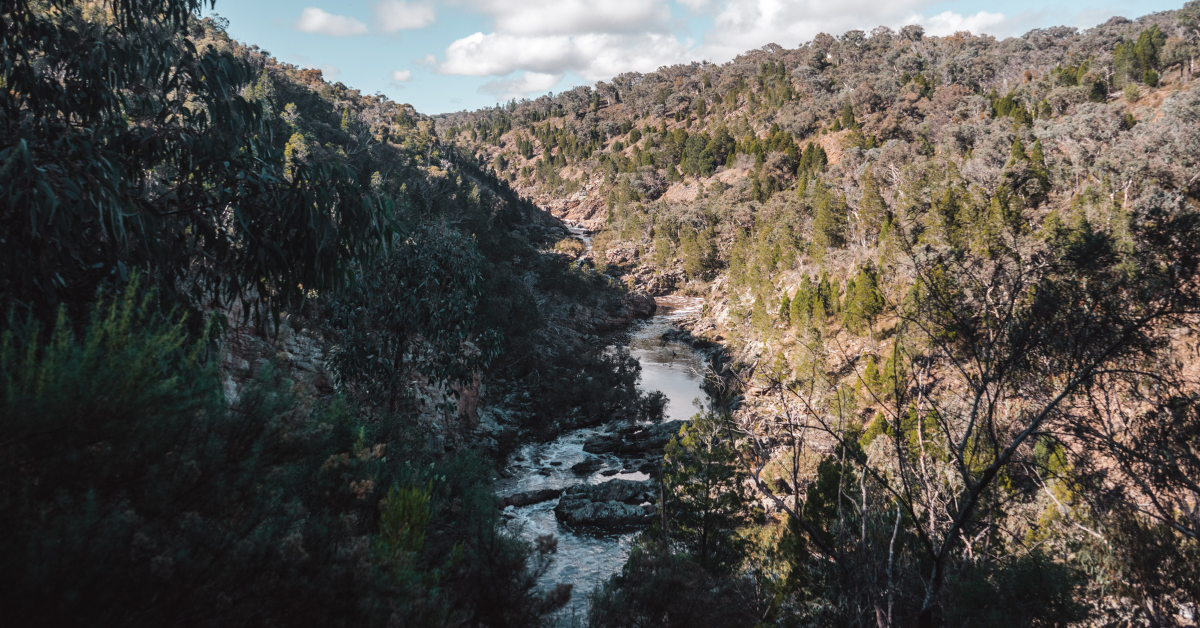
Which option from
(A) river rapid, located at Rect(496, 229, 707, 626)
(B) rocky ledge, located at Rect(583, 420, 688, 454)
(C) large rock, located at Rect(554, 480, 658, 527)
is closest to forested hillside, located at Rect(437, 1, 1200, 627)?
(C) large rock, located at Rect(554, 480, 658, 527)

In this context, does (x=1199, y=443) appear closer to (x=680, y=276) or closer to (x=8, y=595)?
(x=8, y=595)

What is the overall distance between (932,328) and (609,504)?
11.2 m

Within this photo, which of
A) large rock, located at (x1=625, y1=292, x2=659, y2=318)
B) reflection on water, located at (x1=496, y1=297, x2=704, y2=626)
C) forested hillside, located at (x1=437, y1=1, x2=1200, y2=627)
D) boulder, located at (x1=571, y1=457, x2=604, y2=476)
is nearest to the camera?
forested hillside, located at (x1=437, y1=1, x2=1200, y2=627)

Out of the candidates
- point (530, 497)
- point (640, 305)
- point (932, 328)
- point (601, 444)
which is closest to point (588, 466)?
point (601, 444)

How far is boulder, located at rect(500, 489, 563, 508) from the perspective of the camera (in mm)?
14109

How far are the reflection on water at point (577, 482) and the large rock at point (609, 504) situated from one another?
32 centimetres

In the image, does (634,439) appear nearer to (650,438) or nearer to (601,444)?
(650,438)

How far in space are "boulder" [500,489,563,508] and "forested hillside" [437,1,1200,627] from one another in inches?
135

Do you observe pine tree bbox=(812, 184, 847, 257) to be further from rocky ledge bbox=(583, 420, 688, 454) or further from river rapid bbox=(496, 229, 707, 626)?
rocky ledge bbox=(583, 420, 688, 454)

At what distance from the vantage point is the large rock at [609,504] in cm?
1353

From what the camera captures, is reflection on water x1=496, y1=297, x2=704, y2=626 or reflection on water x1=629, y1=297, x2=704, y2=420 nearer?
reflection on water x1=496, y1=297, x2=704, y2=626

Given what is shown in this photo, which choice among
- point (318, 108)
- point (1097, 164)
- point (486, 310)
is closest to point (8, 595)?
point (486, 310)

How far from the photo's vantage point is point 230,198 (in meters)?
3.67

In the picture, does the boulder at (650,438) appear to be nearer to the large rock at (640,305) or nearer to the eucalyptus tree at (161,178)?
the eucalyptus tree at (161,178)
